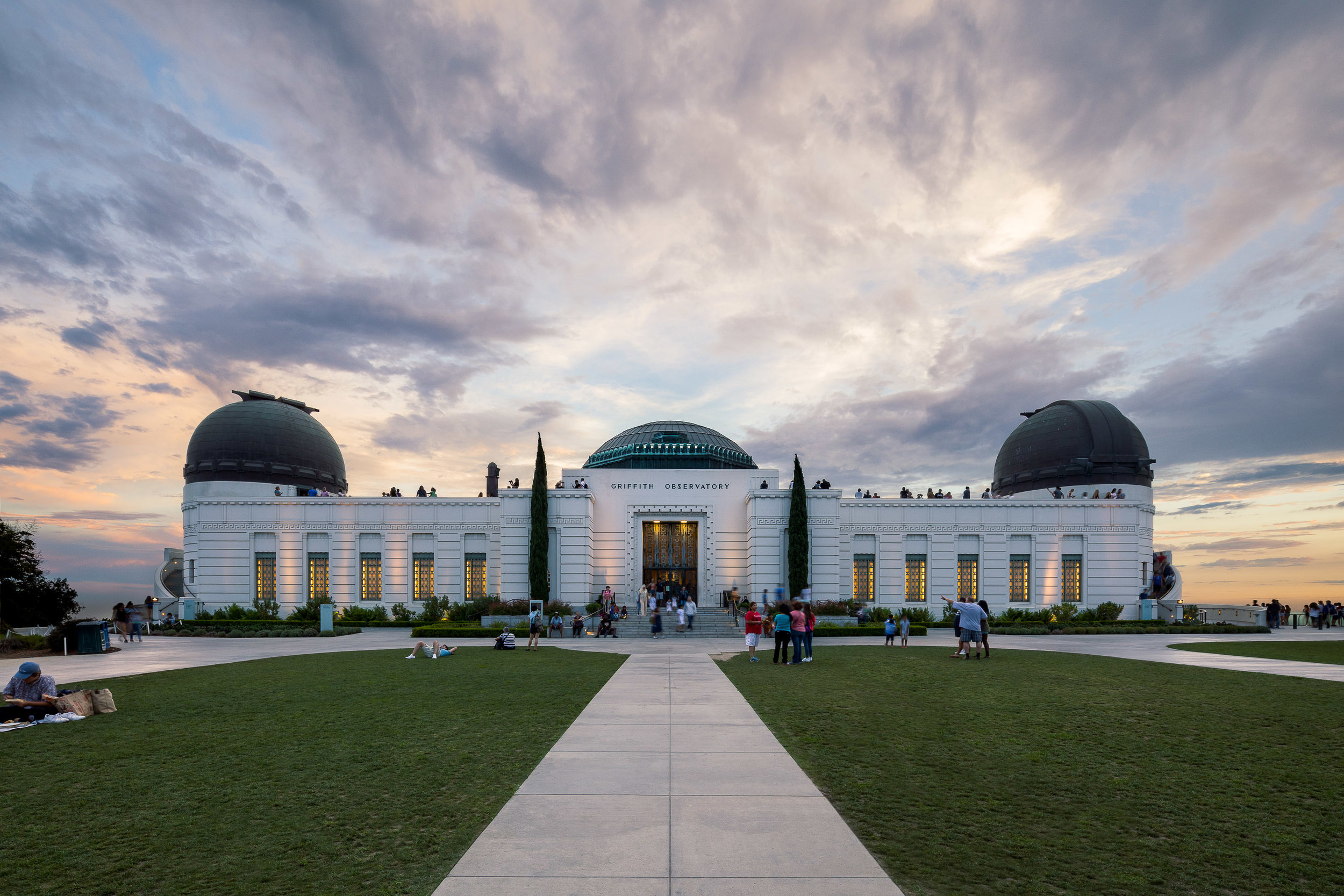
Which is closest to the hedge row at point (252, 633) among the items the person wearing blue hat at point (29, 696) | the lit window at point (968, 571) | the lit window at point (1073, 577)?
the person wearing blue hat at point (29, 696)

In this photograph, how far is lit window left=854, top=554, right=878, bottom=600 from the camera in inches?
1618

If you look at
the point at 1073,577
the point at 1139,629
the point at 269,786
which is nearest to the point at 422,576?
the point at 269,786

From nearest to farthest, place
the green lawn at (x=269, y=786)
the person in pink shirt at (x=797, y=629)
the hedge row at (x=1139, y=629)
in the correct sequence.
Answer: the green lawn at (x=269, y=786) → the person in pink shirt at (x=797, y=629) → the hedge row at (x=1139, y=629)

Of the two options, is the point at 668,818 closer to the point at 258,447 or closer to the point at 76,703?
the point at 76,703

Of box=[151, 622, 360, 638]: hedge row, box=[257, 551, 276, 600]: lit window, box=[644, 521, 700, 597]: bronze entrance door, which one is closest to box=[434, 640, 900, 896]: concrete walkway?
box=[151, 622, 360, 638]: hedge row

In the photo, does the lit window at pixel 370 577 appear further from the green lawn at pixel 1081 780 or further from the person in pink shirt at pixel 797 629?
the green lawn at pixel 1081 780

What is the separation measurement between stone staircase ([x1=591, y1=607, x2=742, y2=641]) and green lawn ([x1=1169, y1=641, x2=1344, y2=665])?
17.6m

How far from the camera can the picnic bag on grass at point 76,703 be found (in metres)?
11.5

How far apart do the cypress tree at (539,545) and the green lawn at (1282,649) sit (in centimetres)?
2833

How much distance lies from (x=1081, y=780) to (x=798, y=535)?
100 feet

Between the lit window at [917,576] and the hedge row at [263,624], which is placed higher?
the lit window at [917,576]

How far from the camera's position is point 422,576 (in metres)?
41.2

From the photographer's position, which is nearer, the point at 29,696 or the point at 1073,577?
the point at 29,696

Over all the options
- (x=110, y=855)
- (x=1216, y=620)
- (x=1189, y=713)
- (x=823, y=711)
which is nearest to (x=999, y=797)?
(x=823, y=711)
